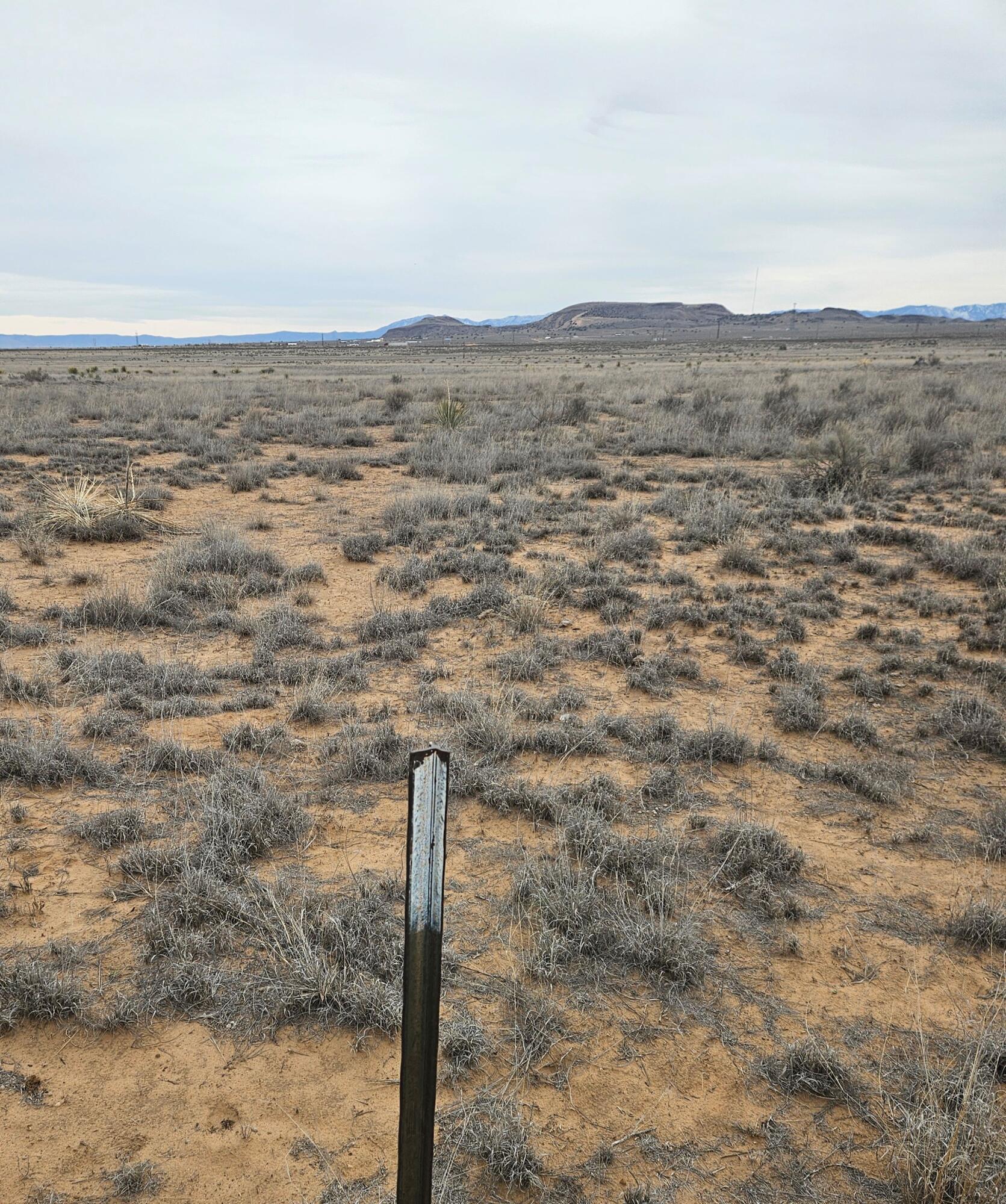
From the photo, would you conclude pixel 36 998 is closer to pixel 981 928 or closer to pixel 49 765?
pixel 49 765

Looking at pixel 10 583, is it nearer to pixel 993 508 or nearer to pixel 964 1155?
pixel 964 1155

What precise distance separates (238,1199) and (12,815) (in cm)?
267

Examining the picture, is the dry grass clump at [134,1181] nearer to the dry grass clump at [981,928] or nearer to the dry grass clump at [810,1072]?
the dry grass clump at [810,1072]

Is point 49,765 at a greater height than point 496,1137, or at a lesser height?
greater

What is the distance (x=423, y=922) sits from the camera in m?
1.31

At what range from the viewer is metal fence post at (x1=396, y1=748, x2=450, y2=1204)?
129 centimetres

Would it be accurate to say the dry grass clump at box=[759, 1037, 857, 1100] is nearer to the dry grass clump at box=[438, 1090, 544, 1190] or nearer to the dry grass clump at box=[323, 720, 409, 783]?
the dry grass clump at box=[438, 1090, 544, 1190]

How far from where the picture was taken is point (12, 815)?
13.8ft

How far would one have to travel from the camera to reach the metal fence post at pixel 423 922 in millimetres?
1288

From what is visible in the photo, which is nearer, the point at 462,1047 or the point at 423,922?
the point at 423,922

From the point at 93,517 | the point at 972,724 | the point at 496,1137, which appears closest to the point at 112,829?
the point at 496,1137

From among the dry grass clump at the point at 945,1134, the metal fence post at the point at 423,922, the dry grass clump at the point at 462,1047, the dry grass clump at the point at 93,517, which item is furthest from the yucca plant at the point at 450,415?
the metal fence post at the point at 423,922

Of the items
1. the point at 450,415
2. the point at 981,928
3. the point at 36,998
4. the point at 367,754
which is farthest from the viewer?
the point at 450,415

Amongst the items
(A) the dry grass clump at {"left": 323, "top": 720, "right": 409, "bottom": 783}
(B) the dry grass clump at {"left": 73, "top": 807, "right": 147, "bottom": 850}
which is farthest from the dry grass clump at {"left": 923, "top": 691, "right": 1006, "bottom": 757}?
(B) the dry grass clump at {"left": 73, "top": 807, "right": 147, "bottom": 850}
